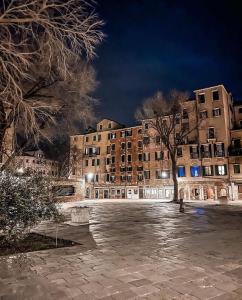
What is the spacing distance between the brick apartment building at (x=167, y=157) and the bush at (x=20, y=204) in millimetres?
28342

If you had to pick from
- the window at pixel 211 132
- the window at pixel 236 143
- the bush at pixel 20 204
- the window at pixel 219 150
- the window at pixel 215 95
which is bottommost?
the bush at pixel 20 204

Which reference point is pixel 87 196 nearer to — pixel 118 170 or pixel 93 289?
pixel 118 170

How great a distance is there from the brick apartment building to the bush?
93.0 ft

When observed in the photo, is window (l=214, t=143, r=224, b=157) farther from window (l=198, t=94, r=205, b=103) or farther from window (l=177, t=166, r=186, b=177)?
window (l=198, t=94, r=205, b=103)

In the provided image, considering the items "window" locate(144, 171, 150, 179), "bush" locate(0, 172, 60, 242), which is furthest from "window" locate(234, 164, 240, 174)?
"bush" locate(0, 172, 60, 242)

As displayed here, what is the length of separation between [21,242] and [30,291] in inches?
182

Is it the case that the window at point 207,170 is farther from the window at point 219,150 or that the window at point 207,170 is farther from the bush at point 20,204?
the bush at point 20,204

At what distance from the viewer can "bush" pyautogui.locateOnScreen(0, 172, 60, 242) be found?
22.2 feet

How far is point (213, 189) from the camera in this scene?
39.3 meters

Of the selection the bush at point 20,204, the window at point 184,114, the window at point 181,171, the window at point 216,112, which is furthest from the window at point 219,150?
the bush at point 20,204

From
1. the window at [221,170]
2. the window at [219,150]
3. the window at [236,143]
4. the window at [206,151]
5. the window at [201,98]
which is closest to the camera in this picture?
the window at [221,170]

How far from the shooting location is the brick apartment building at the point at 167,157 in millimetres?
38844

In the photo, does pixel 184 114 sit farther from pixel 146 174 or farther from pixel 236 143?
pixel 146 174

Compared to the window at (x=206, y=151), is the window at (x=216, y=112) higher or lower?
higher
